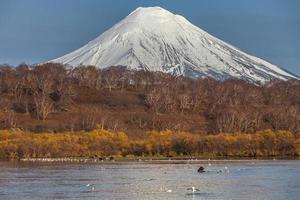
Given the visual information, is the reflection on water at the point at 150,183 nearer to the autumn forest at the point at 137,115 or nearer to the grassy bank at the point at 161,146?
the grassy bank at the point at 161,146

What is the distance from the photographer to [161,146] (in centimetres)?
9512

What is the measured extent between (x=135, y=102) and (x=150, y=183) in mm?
90170

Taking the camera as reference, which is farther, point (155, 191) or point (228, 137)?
point (228, 137)

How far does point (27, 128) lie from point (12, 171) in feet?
171

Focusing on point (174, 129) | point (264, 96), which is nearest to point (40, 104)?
point (174, 129)

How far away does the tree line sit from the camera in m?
118

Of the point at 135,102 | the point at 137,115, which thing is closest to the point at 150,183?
the point at 137,115

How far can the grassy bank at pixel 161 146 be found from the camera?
92.1 meters

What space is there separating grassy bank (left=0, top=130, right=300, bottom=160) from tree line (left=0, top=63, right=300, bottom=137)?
13188mm

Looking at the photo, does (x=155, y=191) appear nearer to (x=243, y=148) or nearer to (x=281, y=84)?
(x=243, y=148)

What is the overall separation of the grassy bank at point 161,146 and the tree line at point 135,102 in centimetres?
1319

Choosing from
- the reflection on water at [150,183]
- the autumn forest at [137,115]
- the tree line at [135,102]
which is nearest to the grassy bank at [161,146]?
the autumn forest at [137,115]

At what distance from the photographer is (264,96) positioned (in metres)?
154

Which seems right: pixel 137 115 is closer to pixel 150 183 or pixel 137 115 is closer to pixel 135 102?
pixel 135 102
